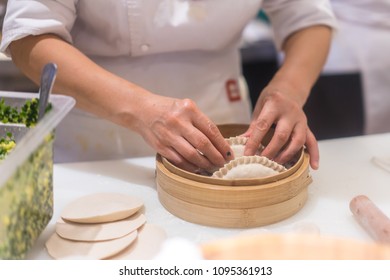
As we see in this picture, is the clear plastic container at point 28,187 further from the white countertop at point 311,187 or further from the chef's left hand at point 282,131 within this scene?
the chef's left hand at point 282,131

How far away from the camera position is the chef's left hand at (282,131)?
1309mm

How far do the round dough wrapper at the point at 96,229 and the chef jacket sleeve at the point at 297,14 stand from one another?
0.84m

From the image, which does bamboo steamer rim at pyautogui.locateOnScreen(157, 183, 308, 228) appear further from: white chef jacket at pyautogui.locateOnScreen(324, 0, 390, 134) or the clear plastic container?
white chef jacket at pyautogui.locateOnScreen(324, 0, 390, 134)

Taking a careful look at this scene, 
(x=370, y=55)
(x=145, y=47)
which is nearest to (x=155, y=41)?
(x=145, y=47)

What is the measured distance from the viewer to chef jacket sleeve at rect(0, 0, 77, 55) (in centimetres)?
135

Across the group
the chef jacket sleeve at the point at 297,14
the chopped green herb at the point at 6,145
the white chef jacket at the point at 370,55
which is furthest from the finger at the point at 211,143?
the white chef jacket at the point at 370,55

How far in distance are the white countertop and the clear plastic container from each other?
82 mm

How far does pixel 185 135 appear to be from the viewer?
1.23 m

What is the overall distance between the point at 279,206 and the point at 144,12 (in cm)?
64

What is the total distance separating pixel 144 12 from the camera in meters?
1.47
